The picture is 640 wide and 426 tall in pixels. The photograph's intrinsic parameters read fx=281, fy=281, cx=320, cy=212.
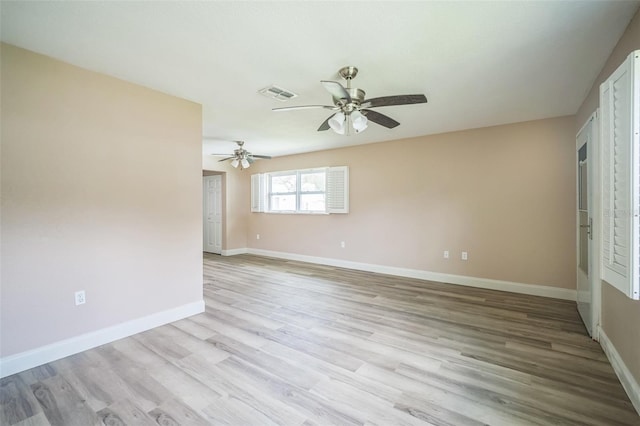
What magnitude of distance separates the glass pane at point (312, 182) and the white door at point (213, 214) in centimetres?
236

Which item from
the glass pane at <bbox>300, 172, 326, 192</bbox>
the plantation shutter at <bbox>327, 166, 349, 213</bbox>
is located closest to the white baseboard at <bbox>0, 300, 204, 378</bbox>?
the plantation shutter at <bbox>327, 166, 349, 213</bbox>

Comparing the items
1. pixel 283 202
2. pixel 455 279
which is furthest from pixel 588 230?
pixel 283 202

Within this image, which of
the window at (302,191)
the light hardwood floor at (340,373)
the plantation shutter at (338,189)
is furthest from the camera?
the window at (302,191)

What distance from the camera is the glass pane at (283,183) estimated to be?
263 inches

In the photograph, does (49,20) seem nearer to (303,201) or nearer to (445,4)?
(445,4)

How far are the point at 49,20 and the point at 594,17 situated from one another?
3.55 meters

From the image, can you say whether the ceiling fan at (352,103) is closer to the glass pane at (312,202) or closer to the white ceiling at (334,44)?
the white ceiling at (334,44)

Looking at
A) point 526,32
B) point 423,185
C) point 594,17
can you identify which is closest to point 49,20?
point 526,32

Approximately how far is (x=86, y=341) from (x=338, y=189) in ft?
14.4

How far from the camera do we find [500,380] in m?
2.00

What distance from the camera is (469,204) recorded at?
4.41 meters

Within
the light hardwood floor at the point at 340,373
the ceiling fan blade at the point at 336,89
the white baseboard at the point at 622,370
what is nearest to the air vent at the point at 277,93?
the ceiling fan blade at the point at 336,89

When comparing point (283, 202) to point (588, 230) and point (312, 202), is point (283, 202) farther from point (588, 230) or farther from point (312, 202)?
point (588, 230)

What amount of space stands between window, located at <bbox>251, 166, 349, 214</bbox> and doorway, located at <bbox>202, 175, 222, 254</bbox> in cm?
92
